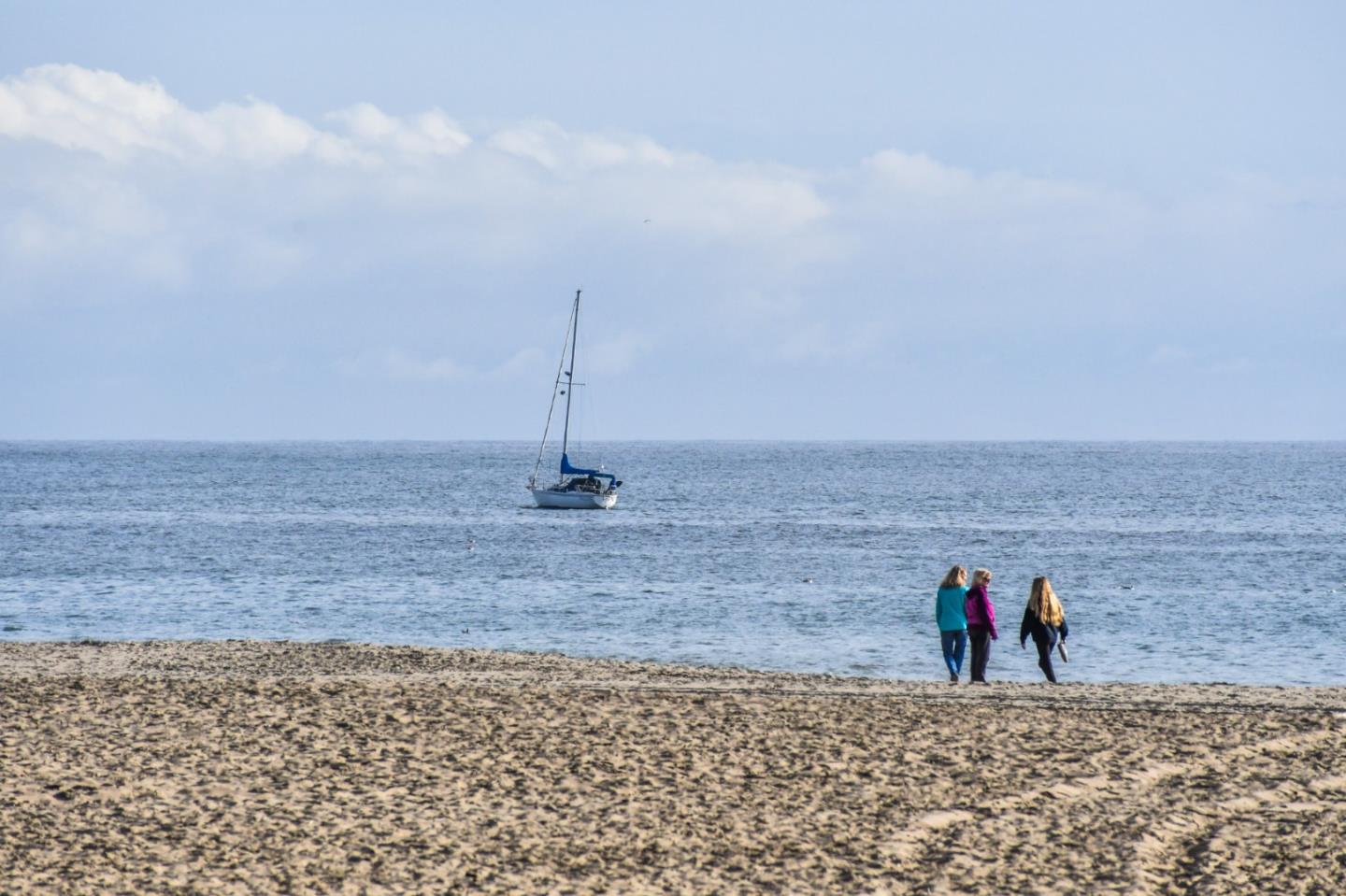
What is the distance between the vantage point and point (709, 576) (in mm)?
43000

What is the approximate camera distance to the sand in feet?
31.1

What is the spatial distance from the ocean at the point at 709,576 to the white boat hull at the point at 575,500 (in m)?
0.61

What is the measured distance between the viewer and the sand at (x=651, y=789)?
31.1 ft


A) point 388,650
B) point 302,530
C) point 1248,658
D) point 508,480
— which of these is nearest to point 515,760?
point 388,650

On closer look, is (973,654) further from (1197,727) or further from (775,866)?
(775,866)

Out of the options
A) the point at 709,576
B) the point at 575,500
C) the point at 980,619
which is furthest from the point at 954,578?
the point at 575,500

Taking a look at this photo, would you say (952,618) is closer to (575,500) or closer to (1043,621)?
(1043,621)

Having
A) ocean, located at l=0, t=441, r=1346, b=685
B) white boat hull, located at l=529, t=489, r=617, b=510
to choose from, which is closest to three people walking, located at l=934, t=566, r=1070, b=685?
ocean, located at l=0, t=441, r=1346, b=685

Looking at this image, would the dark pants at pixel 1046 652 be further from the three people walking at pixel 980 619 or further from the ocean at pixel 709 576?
the ocean at pixel 709 576

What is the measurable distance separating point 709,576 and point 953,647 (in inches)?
952

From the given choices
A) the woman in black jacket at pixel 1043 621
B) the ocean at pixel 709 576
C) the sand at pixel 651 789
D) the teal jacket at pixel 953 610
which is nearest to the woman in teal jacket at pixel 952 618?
the teal jacket at pixel 953 610

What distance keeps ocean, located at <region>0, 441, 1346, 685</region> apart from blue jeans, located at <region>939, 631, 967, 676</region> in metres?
5.15

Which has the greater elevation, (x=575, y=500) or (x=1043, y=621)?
(x=1043, y=621)

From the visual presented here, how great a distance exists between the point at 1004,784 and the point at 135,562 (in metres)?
39.4
